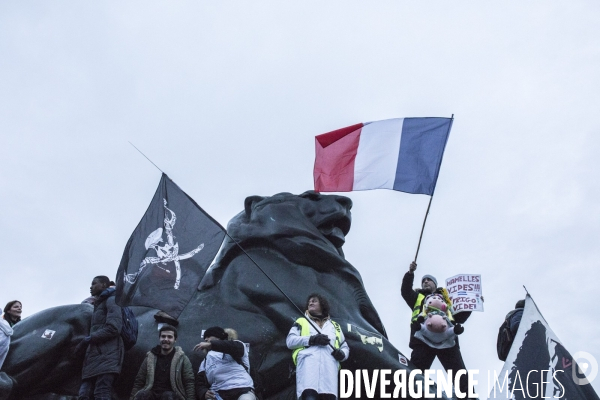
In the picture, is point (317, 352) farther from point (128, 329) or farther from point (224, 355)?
point (128, 329)

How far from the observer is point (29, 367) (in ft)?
49.3

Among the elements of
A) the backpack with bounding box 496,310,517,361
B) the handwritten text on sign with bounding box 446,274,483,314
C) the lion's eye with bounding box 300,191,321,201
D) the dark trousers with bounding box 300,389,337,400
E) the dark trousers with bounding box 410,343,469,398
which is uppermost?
the lion's eye with bounding box 300,191,321,201

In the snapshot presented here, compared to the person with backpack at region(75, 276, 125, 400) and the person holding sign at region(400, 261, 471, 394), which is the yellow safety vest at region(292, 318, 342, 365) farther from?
the person with backpack at region(75, 276, 125, 400)

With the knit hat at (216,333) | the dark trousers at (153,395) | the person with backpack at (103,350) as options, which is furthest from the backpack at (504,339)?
the person with backpack at (103,350)

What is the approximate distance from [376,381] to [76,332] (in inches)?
176

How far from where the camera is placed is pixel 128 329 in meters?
14.6

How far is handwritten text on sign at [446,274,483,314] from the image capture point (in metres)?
15.9

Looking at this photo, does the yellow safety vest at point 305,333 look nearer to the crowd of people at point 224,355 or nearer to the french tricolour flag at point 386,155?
the crowd of people at point 224,355

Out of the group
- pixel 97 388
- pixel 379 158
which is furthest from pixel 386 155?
pixel 97 388

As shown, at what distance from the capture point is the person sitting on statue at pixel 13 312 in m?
16.5

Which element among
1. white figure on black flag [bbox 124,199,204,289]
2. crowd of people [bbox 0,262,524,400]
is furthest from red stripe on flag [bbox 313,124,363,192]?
white figure on black flag [bbox 124,199,204,289]

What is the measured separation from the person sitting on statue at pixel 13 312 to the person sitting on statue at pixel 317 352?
527cm

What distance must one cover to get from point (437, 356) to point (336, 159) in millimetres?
4875

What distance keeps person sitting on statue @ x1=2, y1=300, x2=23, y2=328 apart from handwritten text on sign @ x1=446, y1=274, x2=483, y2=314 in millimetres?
6862
